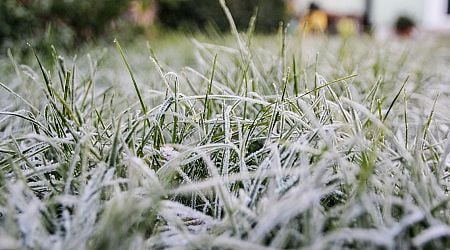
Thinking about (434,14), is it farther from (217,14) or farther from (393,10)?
(217,14)

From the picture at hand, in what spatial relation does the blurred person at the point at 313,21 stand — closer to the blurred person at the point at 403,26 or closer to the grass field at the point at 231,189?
the blurred person at the point at 403,26

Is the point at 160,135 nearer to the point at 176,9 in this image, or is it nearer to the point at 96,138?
the point at 96,138

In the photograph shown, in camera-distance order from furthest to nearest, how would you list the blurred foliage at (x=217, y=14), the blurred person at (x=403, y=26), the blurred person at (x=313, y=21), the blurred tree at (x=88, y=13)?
the blurred person at (x=403, y=26) < the blurred foliage at (x=217, y=14) < the blurred person at (x=313, y=21) < the blurred tree at (x=88, y=13)

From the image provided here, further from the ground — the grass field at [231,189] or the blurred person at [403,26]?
the grass field at [231,189]

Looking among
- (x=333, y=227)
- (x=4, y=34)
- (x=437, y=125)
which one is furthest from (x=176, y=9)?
(x=333, y=227)

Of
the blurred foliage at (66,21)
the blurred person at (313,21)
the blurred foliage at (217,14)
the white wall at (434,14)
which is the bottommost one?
the white wall at (434,14)

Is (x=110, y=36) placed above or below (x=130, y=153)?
below

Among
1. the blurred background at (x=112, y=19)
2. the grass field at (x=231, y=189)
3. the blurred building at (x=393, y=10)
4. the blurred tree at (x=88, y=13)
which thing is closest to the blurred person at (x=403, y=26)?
the blurred building at (x=393, y=10)

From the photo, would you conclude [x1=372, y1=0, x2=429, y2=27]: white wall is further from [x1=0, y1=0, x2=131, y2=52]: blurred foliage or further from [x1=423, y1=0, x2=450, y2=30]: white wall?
[x1=0, y1=0, x2=131, y2=52]: blurred foliage
